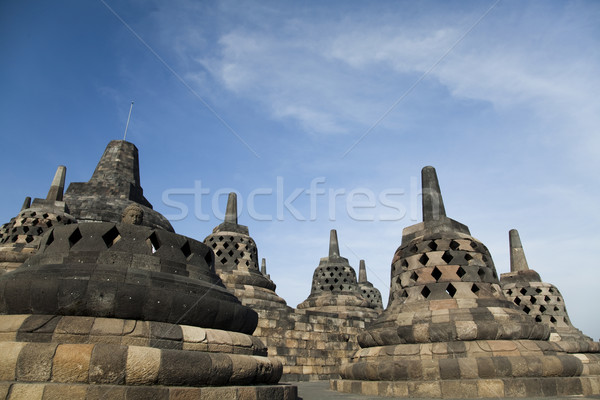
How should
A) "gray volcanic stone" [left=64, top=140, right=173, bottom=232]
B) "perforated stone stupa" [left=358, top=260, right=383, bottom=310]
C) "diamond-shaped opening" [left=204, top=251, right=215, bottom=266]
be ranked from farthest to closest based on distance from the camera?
"perforated stone stupa" [left=358, top=260, right=383, bottom=310], "gray volcanic stone" [left=64, top=140, right=173, bottom=232], "diamond-shaped opening" [left=204, top=251, right=215, bottom=266]

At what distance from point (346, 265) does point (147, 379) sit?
49.0 feet

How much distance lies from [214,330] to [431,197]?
248 inches

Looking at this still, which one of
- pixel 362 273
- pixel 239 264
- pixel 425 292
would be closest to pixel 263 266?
pixel 362 273

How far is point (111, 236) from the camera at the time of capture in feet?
16.8

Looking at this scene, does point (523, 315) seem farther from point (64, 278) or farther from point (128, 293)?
point (64, 278)

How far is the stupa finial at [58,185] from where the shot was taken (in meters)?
14.1

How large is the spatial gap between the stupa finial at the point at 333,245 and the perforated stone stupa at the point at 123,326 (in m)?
13.2

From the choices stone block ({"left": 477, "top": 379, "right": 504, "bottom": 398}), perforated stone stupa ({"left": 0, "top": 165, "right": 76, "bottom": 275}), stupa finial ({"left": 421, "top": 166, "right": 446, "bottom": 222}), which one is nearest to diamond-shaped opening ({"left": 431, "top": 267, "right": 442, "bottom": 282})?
stupa finial ({"left": 421, "top": 166, "right": 446, "bottom": 222})

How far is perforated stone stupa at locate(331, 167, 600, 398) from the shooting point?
605cm

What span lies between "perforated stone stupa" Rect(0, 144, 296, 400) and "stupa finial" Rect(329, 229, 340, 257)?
13.2 meters

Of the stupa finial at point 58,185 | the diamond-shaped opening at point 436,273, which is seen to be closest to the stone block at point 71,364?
the diamond-shaped opening at point 436,273

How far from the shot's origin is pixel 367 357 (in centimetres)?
752

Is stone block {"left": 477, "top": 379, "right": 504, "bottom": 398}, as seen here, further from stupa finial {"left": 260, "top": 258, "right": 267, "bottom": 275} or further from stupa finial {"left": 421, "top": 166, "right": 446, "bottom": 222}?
stupa finial {"left": 260, "top": 258, "right": 267, "bottom": 275}

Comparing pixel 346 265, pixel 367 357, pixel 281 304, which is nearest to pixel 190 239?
pixel 367 357
